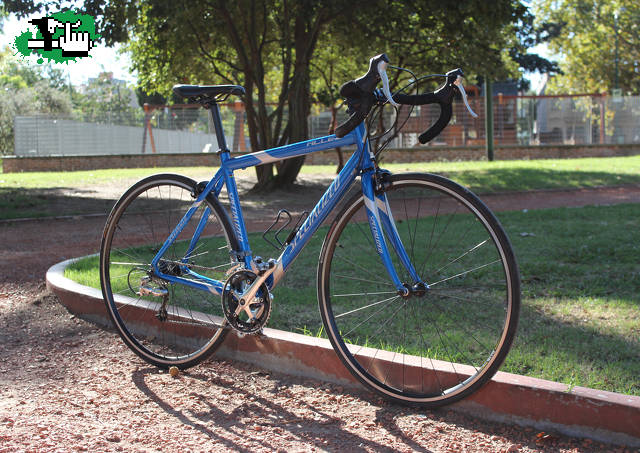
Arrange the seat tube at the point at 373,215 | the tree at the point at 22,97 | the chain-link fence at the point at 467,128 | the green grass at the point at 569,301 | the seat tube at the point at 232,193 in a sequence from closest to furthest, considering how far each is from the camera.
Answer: the seat tube at the point at 373,215
the green grass at the point at 569,301
the seat tube at the point at 232,193
the chain-link fence at the point at 467,128
the tree at the point at 22,97

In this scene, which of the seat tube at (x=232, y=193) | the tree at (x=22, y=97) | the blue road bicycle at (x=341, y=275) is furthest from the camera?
the tree at (x=22, y=97)

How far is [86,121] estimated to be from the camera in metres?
27.3

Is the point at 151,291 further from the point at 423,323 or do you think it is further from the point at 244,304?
the point at 423,323

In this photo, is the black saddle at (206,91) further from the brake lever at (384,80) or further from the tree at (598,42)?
the tree at (598,42)

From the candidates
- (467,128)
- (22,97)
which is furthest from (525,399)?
(22,97)

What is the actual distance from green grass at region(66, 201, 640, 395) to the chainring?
1.48 feet

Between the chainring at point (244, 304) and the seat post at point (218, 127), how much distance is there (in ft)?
2.34

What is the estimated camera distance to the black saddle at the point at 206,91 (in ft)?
11.5

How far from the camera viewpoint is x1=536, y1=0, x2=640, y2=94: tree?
34406 millimetres

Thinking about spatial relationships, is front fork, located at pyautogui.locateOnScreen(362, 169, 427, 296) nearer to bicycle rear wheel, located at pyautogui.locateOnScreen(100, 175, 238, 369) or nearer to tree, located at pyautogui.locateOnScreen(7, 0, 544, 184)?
bicycle rear wheel, located at pyautogui.locateOnScreen(100, 175, 238, 369)

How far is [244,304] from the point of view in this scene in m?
3.29

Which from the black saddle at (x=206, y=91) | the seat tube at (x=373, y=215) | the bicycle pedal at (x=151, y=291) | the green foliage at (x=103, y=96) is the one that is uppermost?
the green foliage at (x=103, y=96)

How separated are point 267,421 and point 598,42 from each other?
121ft

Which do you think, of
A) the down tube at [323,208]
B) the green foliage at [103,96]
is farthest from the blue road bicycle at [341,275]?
the green foliage at [103,96]
